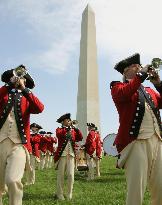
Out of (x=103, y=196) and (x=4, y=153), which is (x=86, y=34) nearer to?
(x=103, y=196)

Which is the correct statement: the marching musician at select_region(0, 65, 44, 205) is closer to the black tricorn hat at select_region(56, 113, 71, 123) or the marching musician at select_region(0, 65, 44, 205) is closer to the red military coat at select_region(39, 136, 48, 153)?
the black tricorn hat at select_region(56, 113, 71, 123)

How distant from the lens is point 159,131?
5.97 meters

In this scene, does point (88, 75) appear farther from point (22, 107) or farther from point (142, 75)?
point (142, 75)

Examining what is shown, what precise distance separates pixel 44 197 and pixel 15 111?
505 centimetres

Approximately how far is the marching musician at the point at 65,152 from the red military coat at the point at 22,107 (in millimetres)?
4649

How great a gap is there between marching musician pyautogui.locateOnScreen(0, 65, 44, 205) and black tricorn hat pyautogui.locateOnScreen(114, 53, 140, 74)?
4.22ft

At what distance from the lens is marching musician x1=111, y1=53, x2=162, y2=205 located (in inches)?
225

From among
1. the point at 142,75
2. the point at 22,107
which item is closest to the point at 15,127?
the point at 22,107

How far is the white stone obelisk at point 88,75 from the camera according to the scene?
39000mm

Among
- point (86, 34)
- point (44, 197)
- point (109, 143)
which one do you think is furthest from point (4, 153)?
point (86, 34)

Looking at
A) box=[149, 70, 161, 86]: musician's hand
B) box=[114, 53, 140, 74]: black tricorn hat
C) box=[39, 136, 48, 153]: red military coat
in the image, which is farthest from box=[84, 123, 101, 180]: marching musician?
box=[149, 70, 161, 86]: musician's hand

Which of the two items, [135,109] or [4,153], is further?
[4,153]

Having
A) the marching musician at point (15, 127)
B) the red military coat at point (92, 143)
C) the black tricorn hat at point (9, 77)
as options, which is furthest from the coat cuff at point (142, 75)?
the red military coat at point (92, 143)

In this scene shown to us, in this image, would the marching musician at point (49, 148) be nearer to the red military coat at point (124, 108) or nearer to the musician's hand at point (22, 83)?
the musician's hand at point (22, 83)
